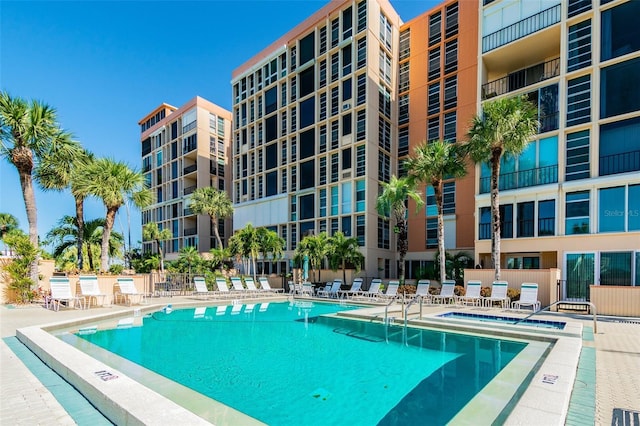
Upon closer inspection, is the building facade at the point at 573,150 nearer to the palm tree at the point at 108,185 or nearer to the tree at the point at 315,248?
the tree at the point at 315,248

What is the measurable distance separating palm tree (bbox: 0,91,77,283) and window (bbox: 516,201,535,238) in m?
21.5

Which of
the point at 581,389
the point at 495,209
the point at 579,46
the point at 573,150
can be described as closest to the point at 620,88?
the point at 579,46

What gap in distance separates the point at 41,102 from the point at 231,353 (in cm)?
1398

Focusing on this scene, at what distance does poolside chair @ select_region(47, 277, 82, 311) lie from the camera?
12578 millimetres

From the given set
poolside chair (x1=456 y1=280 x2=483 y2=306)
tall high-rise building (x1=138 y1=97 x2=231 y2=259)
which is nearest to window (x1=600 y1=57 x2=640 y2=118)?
poolside chair (x1=456 y1=280 x2=483 y2=306)

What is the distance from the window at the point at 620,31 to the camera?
1517cm

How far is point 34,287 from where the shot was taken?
47.3 feet

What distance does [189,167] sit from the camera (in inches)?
1626

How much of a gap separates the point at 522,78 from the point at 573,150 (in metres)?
5.64

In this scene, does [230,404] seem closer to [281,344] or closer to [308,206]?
[281,344]

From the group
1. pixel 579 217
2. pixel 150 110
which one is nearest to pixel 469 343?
pixel 579 217

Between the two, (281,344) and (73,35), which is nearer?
(281,344)

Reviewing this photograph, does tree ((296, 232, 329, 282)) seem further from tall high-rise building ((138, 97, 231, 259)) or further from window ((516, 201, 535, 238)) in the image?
tall high-rise building ((138, 97, 231, 259))

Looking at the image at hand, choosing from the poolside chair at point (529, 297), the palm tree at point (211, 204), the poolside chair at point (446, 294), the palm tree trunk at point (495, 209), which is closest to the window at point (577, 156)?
the palm tree trunk at point (495, 209)
